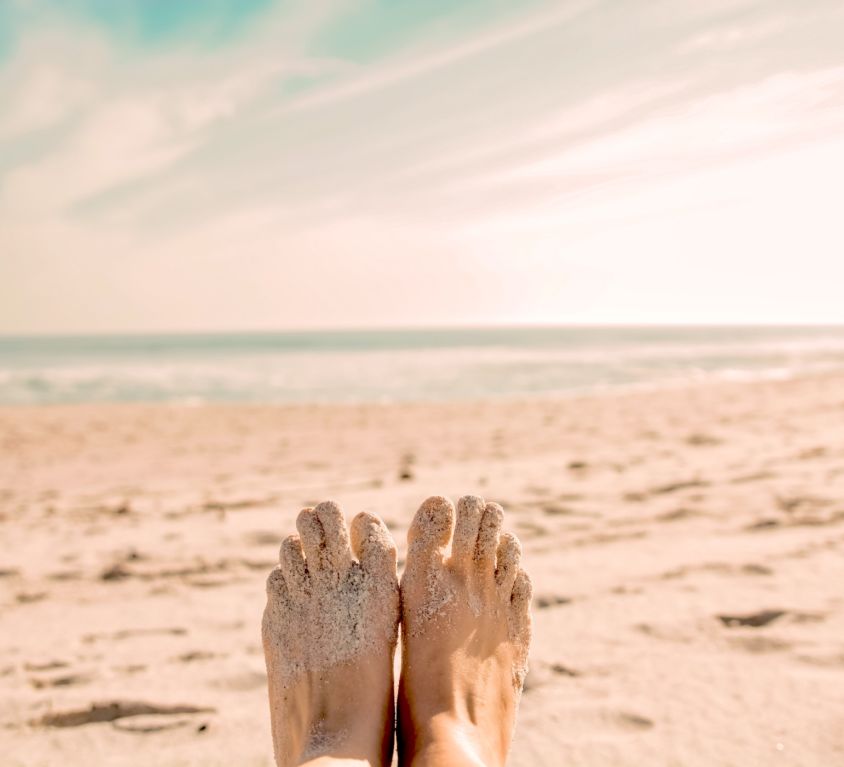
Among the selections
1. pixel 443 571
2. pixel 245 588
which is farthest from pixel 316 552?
pixel 245 588

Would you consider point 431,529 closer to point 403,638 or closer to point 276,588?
point 403,638

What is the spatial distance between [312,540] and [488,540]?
48 centimetres

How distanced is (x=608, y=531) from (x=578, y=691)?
1146mm

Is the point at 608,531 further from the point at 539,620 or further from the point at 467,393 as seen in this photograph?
the point at 467,393

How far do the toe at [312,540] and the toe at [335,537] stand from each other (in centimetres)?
1

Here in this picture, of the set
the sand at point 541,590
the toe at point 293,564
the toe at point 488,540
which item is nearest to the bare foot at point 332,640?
the toe at point 293,564

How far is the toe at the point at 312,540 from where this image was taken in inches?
75.5

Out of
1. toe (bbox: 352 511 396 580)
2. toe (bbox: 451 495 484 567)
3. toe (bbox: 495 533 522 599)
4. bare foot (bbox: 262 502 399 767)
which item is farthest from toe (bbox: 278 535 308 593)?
toe (bbox: 495 533 522 599)

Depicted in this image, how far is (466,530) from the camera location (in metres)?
1.97

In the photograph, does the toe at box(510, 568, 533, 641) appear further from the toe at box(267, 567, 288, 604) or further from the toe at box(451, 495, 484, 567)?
the toe at box(267, 567, 288, 604)

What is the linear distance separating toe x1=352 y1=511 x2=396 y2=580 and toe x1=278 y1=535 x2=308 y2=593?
0.48 ft

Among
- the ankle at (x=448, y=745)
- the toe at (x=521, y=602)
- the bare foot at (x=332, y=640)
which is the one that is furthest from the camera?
the toe at (x=521, y=602)

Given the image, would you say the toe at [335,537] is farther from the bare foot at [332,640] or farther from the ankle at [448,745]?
the ankle at [448,745]

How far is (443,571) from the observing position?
1.90 m
